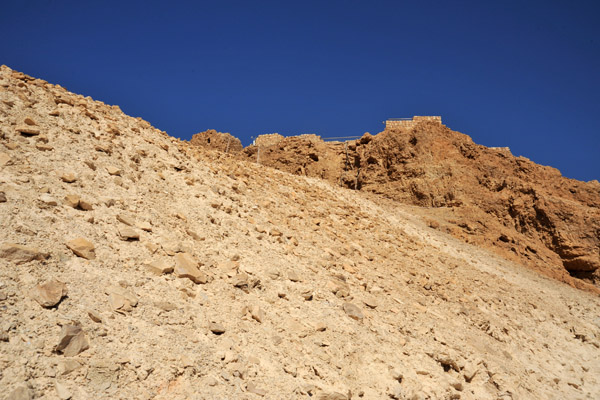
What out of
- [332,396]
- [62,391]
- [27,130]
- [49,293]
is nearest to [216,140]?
[27,130]

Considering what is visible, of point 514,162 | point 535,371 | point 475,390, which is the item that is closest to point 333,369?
point 475,390

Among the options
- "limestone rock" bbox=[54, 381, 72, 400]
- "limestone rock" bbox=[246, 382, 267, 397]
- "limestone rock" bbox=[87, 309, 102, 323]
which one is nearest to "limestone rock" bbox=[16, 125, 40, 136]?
"limestone rock" bbox=[87, 309, 102, 323]

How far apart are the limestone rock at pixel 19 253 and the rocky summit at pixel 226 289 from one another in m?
0.02

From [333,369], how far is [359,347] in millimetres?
659

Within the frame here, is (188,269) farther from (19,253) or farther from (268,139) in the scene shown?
(268,139)

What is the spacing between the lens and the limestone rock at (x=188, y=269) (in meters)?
4.65

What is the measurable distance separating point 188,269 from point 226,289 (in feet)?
1.65

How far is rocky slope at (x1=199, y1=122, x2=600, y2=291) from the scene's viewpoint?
12749mm

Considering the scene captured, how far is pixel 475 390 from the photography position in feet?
17.8

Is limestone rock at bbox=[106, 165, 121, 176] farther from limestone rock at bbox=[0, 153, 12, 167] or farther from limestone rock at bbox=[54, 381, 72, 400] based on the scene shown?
limestone rock at bbox=[54, 381, 72, 400]

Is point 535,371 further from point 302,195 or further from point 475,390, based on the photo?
point 302,195

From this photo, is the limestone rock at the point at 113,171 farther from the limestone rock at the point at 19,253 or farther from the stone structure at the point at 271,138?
the stone structure at the point at 271,138

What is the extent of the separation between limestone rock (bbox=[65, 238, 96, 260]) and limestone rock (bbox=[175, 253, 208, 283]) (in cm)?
91

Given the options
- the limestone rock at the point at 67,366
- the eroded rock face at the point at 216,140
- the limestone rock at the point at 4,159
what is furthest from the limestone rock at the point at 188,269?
the eroded rock face at the point at 216,140
